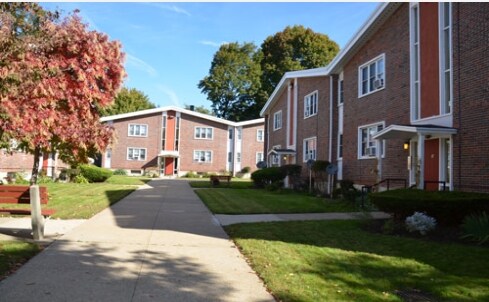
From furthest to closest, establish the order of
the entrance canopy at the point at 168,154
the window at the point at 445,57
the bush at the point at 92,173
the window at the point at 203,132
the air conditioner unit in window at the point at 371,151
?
the window at the point at 203,132, the entrance canopy at the point at 168,154, the bush at the point at 92,173, the air conditioner unit in window at the point at 371,151, the window at the point at 445,57

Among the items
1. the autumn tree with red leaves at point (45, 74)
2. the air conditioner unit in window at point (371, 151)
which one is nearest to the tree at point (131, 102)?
the air conditioner unit in window at point (371, 151)

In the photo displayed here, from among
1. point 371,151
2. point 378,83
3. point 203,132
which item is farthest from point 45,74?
point 203,132

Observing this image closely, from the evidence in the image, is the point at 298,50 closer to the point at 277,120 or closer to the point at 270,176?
the point at 277,120

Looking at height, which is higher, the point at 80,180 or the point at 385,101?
the point at 385,101

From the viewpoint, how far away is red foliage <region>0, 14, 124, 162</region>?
6883 mm

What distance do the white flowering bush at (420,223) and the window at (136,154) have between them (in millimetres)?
42387

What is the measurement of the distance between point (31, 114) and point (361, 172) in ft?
47.7

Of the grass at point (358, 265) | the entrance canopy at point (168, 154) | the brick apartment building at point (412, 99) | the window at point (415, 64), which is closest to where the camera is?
the grass at point (358, 265)

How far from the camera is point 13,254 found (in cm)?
694

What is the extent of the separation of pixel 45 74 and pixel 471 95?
10393mm

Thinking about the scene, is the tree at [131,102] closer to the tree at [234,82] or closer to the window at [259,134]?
the tree at [234,82]

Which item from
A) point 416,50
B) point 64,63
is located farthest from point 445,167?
point 64,63

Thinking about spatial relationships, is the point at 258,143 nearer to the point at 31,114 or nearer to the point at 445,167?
the point at 445,167

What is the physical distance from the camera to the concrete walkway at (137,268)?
17.4ft
